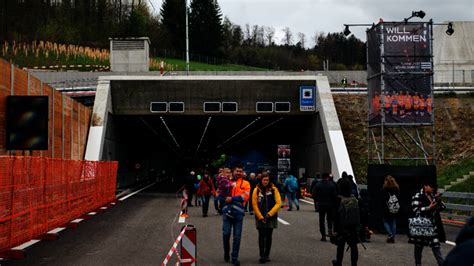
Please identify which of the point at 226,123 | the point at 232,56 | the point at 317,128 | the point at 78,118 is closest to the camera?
the point at 78,118

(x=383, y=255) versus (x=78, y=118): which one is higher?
(x=78, y=118)

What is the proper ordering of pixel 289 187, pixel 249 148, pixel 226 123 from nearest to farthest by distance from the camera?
pixel 289 187 < pixel 226 123 < pixel 249 148

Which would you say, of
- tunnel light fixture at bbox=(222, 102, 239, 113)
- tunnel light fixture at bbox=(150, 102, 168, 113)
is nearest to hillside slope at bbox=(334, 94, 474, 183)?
tunnel light fixture at bbox=(222, 102, 239, 113)

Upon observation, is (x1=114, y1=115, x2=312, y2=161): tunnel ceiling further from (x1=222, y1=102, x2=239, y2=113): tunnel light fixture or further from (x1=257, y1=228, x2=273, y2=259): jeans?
(x1=257, y1=228, x2=273, y2=259): jeans

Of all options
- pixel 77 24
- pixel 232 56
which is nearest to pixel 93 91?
pixel 77 24

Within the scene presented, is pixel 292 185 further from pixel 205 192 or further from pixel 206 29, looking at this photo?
pixel 206 29

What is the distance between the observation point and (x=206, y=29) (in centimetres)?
13888

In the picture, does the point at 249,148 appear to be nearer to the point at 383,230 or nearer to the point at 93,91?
the point at 93,91

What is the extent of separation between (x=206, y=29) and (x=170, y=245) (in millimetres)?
128105

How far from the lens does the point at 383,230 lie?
17.1 meters

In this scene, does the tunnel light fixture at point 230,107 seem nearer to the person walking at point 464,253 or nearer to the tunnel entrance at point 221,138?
the tunnel entrance at point 221,138

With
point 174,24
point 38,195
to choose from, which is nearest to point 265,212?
point 38,195

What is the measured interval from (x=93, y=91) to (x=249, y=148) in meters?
22.0

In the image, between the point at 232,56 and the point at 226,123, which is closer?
the point at 226,123
